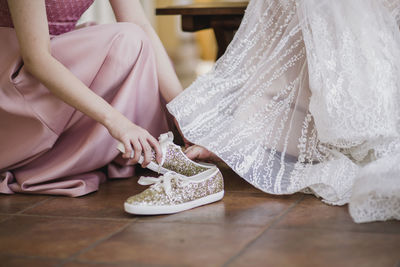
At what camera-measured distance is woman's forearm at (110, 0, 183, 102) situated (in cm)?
184

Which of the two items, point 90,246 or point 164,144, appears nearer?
point 90,246

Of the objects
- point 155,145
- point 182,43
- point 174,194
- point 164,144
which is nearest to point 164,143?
point 164,144

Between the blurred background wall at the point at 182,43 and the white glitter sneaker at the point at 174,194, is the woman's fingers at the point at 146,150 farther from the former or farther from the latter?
the blurred background wall at the point at 182,43

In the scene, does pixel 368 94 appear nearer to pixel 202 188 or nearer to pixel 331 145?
pixel 331 145

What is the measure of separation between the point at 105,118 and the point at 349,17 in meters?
0.65

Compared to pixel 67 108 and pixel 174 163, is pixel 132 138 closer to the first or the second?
pixel 174 163

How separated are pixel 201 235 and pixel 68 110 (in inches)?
24.0

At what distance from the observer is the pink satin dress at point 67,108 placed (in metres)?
1.67

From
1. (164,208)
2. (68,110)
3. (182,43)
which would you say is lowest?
(182,43)

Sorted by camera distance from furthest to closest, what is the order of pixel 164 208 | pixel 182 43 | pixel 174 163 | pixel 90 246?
pixel 182 43 → pixel 174 163 → pixel 164 208 → pixel 90 246

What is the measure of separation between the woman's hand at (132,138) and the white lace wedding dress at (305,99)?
0.50ft

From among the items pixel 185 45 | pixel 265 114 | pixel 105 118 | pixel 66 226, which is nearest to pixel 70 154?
pixel 105 118

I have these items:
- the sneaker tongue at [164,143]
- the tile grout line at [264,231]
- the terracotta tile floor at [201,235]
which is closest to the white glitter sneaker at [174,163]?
the sneaker tongue at [164,143]

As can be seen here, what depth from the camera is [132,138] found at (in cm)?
146
